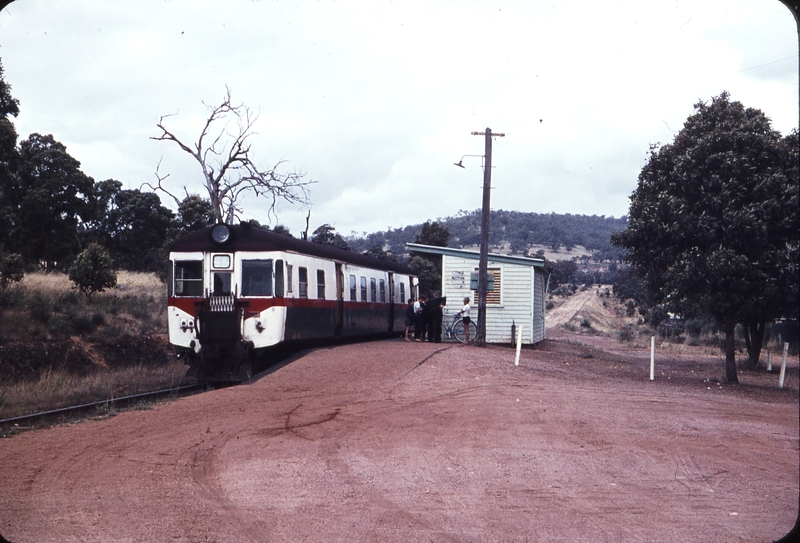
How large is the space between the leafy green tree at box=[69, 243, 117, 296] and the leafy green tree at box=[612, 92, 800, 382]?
17180mm

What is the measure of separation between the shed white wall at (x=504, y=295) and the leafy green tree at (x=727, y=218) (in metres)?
9.43

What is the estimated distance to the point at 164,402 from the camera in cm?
1234

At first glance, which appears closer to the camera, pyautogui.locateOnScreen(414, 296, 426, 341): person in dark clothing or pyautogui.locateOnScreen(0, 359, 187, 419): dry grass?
pyautogui.locateOnScreen(0, 359, 187, 419): dry grass

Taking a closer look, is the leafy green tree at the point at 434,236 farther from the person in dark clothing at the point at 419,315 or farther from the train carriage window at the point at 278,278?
the train carriage window at the point at 278,278

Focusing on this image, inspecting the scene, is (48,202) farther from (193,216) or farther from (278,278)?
(278,278)

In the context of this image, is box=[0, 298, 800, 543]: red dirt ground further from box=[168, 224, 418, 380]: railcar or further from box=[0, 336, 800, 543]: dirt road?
box=[168, 224, 418, 380]: railcar

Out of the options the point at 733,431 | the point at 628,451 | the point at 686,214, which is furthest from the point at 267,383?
the point at 686,214

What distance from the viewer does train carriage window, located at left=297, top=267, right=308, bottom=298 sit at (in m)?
16.4

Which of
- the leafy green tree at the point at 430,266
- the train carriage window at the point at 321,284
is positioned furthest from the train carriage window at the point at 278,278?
the leafy green tree at the point at 430,266

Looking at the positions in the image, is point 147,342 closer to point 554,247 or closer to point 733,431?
point 733,431

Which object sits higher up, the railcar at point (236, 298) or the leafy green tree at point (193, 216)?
the leafy green tree at point (193, 216)

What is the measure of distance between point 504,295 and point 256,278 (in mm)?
13241

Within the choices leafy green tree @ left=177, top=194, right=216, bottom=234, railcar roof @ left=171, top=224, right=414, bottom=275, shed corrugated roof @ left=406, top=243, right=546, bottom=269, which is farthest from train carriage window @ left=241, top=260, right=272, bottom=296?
leafy green tree @ left=177, top=194, right=216, bottom=234

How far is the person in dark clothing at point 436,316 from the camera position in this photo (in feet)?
72.0
